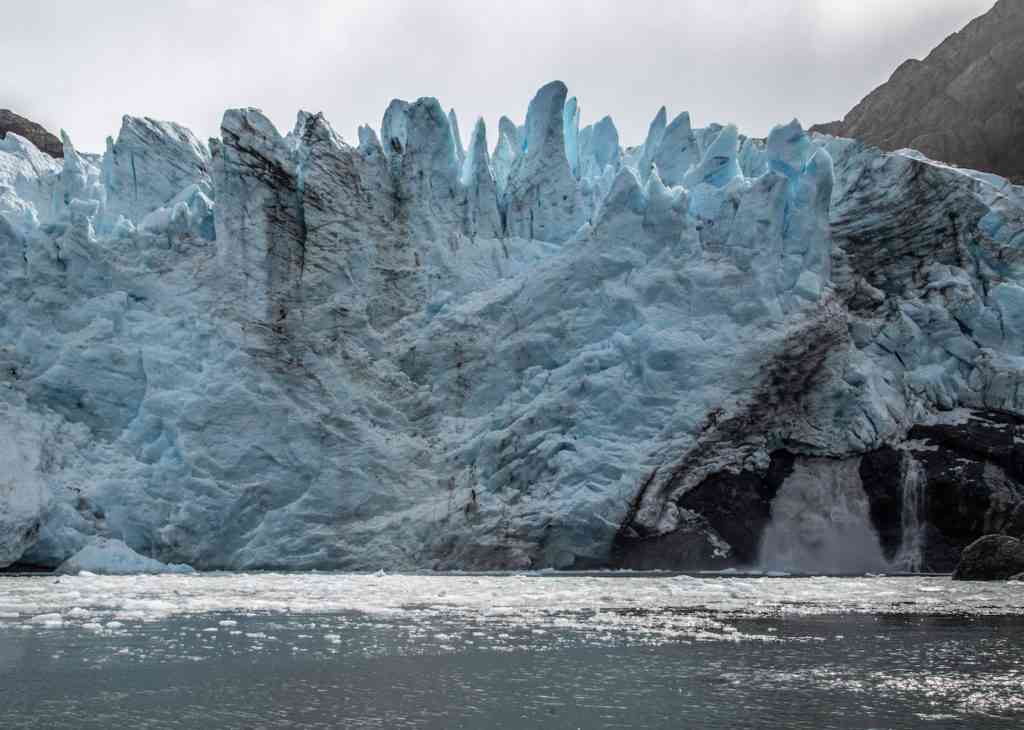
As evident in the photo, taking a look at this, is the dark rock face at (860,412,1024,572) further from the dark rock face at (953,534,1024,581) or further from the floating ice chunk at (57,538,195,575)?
the floating ice chunk at (57,538,195,575)

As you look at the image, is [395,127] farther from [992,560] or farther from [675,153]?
[992,560]

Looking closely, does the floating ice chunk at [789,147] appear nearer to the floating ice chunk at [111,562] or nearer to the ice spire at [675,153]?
the ice spire at [675,153]

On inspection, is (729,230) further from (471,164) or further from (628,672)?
(628,672)

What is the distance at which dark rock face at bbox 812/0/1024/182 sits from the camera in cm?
4288

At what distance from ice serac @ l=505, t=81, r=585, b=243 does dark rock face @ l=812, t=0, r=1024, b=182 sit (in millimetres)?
22620

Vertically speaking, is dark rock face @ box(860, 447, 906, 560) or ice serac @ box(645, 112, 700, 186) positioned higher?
ice serac @ box(645, 112, 700, 186)

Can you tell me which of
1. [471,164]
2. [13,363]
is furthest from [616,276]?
[13,363]

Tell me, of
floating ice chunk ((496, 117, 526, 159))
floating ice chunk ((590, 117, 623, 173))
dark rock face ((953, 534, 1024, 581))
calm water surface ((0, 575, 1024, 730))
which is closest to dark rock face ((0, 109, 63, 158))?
floating ice chunk ((496, 117, 526, 159))

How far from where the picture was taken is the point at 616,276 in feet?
82.3

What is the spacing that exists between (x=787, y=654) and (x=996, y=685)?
1733mm

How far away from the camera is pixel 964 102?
4606 centimetres

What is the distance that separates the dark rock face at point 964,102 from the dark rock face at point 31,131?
3719 centimetres

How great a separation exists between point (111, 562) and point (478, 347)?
9788 mm

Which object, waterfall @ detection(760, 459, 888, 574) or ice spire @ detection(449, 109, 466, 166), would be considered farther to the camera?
ice spire @ detection(449, 109, 466, 166)
